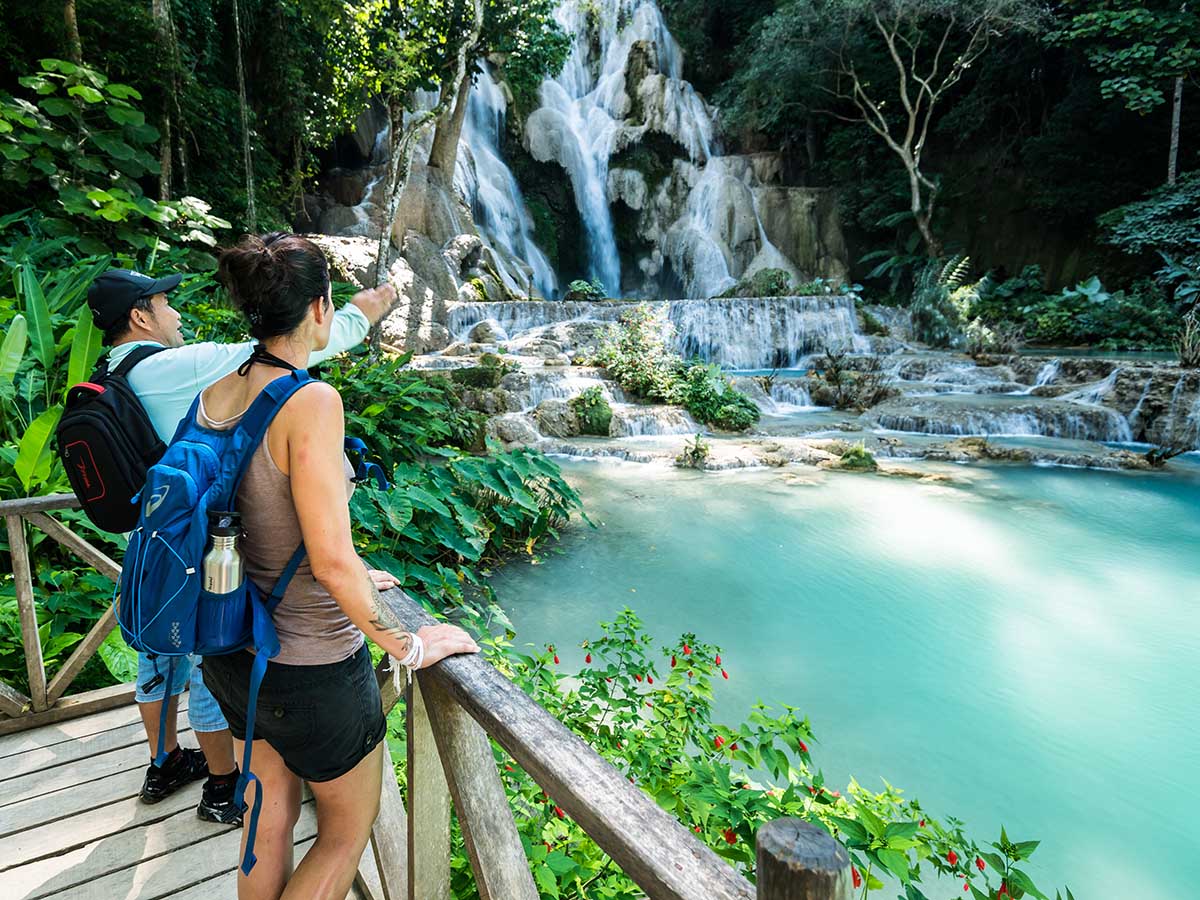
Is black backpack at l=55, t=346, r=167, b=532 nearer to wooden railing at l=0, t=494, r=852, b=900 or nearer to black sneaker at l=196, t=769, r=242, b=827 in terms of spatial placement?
wooden railing at l=0, t=494, r=852, b=900

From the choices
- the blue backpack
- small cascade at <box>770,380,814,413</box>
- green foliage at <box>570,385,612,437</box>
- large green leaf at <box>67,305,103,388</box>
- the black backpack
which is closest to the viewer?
the blue backpack

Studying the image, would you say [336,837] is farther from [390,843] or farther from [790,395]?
[790,395]

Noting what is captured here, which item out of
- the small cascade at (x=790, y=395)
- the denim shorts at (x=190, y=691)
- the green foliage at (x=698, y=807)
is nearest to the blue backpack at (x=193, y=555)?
the green foliage at (x=698, y=807)

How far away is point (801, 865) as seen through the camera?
1.82 feet

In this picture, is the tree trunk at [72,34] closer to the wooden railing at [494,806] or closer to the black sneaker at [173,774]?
the wooden railing at [494,806]

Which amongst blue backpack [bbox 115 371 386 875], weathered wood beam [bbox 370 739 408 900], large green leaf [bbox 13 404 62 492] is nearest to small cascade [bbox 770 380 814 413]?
large green leaf [bbox 13 404 62 492]

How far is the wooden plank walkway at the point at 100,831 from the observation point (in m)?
1.68

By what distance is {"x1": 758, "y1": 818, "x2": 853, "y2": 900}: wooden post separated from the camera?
0.55 meters

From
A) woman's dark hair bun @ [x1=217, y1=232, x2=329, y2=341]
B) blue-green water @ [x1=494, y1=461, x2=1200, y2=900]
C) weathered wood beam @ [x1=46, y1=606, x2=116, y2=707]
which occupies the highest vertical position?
woman's dark hair bun @ [x1=217, y1=232, x2=329, y2=341]

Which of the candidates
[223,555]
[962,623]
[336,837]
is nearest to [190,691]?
[336,837]

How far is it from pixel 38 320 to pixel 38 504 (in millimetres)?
1914

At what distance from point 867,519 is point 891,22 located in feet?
59.8

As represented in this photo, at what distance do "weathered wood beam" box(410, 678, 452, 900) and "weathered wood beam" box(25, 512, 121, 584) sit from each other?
156 centimetres

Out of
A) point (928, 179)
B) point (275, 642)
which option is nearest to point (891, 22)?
point (928, 179)
